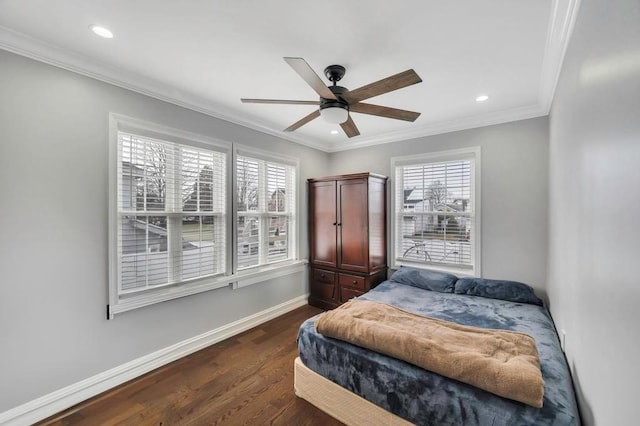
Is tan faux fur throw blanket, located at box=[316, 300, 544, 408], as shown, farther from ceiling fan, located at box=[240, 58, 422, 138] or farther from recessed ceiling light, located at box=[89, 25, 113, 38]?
recessed ceiling light, located at box=[89, 25, 113, 38]

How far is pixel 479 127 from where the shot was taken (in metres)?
3.36

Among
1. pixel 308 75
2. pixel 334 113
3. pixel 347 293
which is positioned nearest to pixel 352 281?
pixel 347 293

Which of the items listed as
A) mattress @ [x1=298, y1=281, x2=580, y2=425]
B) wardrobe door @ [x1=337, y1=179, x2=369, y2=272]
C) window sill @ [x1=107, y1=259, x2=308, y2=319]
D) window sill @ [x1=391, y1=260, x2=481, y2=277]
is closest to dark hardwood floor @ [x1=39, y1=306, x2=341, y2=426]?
mattress @ [x1=298, y1=281, x2=580, y2=425]

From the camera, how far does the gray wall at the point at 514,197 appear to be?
9.75ft

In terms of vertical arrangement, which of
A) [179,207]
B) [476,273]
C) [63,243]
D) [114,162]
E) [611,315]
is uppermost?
[114,162]

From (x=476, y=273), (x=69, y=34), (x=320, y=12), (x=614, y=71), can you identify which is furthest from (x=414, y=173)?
(x=69, y=34)

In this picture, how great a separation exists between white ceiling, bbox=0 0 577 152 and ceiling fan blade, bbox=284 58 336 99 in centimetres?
36

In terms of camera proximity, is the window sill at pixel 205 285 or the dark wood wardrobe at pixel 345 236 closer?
the window sill at pixel 205 285

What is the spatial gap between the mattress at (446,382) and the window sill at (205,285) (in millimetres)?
1325

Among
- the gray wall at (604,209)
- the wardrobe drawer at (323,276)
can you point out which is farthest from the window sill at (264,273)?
the gray wall at (604,209)

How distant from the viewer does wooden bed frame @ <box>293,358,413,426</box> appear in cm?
170

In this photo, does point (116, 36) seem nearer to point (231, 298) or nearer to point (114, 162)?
point (114, 162)

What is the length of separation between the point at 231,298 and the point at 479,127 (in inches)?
147

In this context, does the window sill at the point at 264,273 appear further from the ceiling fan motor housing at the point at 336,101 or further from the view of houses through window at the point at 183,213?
the ceiling fan motor housing at the point at 336,101
